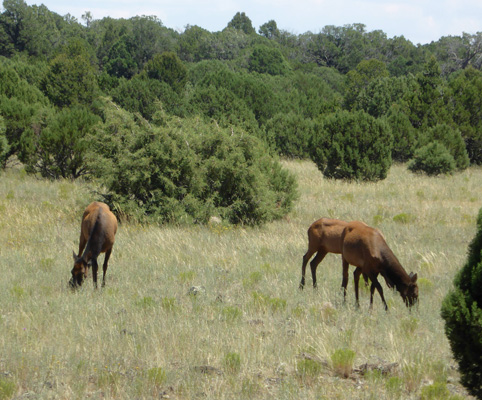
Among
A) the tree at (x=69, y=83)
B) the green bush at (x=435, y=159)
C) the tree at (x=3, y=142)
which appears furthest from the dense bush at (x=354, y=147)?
the tree at (x=69, y=83)

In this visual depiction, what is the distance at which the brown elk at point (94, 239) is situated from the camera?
25.6ft

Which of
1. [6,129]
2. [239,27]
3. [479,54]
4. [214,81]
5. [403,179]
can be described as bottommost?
[403,179]

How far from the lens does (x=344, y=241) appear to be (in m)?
7.27

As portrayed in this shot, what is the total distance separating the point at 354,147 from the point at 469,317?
825 inches

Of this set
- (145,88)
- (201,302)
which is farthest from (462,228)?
(145,88)

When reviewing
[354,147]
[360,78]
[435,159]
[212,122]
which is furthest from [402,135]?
[360,78]

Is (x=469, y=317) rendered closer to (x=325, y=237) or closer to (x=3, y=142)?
(x=325, y=237)

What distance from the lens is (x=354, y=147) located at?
2456cm

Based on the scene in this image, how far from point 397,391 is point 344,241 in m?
2.63

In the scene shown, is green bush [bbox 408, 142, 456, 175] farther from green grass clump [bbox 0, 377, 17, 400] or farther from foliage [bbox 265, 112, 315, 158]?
green grass clump [bbox 0, 377, 17, 400]

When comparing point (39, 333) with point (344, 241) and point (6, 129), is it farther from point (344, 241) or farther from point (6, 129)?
point (6, 129)

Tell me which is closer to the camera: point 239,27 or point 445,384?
point 445,384

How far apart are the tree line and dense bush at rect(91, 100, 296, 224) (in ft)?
0.11

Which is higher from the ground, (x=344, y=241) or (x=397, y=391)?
(x=344, y=241)
